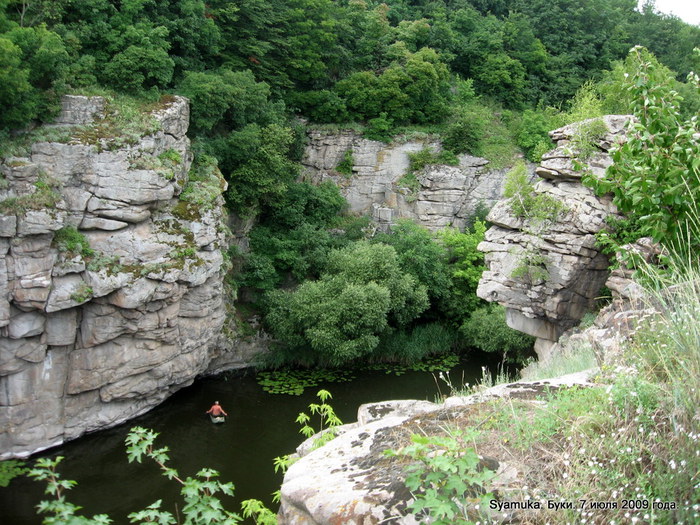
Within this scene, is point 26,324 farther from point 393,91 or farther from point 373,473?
point 393,91

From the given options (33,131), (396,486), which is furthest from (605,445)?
(33,131)

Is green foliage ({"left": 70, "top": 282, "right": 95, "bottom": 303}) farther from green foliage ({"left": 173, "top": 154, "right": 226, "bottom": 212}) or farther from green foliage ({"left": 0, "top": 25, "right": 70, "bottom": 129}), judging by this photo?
green foliage ({"left": 0, "top": 25, "right": 70, "bottom": 129})

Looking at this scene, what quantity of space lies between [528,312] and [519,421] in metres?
10.9

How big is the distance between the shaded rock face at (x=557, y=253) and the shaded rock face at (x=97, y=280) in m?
8.81

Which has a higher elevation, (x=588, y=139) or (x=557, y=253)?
(x=588, y=139)

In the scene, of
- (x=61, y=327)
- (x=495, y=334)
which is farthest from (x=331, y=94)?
(x=61, y=327)

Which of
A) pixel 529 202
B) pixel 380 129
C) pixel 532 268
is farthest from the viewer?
pixel 380 129

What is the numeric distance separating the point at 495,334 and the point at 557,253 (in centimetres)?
650

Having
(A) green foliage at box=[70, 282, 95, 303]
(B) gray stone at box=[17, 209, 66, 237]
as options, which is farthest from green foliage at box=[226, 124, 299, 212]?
(B) gray stone at box=[17, 209, 66, 237]

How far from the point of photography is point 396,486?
351cm

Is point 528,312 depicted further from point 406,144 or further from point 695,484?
point 406,144

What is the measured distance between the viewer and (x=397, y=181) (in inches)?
1022

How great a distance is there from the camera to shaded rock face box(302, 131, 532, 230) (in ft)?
83.7

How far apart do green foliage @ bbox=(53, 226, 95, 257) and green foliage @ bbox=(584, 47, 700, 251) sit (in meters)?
12.8
